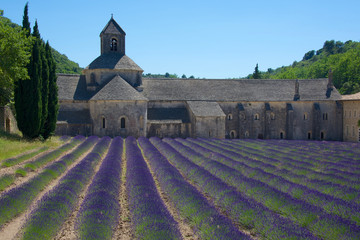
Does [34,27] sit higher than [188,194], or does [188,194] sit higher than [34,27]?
[34,27]

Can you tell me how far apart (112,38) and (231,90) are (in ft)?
49.4

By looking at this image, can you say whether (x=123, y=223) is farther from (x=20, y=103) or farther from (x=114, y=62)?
(x=114, y=62)

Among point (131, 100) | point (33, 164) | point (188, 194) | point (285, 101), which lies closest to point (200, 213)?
point (188, 194)

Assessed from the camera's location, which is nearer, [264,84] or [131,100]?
[131,100]

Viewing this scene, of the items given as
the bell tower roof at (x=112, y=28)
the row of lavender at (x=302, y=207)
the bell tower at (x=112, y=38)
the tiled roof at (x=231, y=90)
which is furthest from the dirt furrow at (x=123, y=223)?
the bell tower roof at (x=112, y=28)

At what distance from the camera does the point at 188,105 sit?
37.3 meters

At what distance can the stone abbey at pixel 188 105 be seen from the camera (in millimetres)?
34188

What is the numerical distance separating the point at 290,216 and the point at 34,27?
24121 mm

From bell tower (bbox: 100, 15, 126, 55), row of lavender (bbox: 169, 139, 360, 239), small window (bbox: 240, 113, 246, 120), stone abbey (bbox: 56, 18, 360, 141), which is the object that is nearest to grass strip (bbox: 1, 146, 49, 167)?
row of lavender (bbox: 169, 139, 360, 239)

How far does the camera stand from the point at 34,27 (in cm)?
2623

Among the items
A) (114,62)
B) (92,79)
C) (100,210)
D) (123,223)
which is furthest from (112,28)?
(123,223)

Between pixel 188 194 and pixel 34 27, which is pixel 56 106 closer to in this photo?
pixel 34 27

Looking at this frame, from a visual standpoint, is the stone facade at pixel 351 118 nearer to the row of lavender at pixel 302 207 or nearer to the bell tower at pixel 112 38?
the bell tower at pixel 112 38

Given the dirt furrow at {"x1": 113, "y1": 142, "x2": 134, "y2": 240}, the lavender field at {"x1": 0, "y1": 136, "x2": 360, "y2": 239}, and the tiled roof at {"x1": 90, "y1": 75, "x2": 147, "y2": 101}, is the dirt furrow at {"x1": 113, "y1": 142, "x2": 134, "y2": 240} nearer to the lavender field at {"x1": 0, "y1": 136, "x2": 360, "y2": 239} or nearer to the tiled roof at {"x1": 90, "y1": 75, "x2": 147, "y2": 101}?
the lavender field at {"x1": 0, "y1": 136, "x2": 360, "y2": 239}
